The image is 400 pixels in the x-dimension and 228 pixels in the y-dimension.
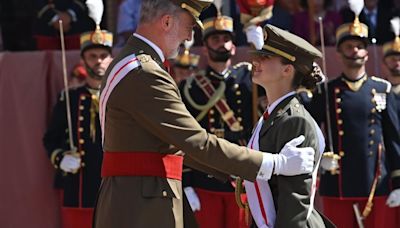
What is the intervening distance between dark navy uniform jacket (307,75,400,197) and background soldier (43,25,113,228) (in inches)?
68.4

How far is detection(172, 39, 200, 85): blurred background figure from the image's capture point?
7.50 metres

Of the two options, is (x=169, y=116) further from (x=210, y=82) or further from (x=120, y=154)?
(x=210, y=82)

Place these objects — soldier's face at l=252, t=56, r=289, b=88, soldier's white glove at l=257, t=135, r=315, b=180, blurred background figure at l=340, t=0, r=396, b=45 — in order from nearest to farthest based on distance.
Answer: soldier's white glove at l=257, t=135, r=315, b=180, soldier's face at l=252, t=56, r=289, b=88, blurred background figure at l=340, t=0, r=396, b=45

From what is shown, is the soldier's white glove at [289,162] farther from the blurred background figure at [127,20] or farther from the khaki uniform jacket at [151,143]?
the blurred background figure at [127,20]

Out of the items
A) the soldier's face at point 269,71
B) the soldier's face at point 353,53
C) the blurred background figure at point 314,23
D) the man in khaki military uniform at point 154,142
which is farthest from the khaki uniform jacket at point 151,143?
the blurred background figure at point 314,23

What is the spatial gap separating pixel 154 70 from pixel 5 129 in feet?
12.4

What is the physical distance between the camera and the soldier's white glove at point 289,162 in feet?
13.6

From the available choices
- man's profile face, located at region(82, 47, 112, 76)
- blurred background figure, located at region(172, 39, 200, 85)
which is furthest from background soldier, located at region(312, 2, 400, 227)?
man's profile face, located at region(82, 47, 112, 76)

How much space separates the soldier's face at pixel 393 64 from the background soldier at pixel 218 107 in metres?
1.06

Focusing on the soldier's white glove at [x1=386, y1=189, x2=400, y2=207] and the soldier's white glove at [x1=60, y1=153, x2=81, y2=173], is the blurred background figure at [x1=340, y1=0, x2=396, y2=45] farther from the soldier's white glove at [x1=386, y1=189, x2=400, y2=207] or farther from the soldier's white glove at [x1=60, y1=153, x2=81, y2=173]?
the soldier's white glove at [x1=60, y1=153, x2=81, y2=173]

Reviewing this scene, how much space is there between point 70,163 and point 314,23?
3.03 m

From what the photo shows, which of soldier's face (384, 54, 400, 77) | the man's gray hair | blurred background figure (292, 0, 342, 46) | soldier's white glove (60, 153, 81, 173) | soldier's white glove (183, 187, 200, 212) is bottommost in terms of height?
soldier's white glove (183, 187, 200, 212)

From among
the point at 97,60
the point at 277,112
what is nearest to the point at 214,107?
the point at 97,60

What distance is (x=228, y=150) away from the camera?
165 inches
